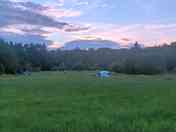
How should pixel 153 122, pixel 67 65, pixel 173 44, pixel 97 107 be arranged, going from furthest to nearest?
pixel 67 65 → pixel 173 44 → pixel 97 107 → pixel 153 122

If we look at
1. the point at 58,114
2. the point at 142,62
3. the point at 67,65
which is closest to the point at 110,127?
the point at 58,114

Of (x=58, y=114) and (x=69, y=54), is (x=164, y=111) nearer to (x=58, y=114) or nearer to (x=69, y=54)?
(x=58, y=114)

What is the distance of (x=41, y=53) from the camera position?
106750 mm

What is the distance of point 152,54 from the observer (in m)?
79.1

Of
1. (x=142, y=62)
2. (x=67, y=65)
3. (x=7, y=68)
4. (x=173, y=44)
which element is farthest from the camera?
(x=67, y=65)

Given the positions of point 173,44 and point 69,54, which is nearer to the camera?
point 173,44

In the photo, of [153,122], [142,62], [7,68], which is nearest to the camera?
[153,122]

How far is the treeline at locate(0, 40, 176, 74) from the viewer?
75.9m

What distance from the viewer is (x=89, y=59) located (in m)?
108

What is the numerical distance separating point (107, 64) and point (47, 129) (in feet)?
292

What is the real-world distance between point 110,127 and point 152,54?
71.6 meters

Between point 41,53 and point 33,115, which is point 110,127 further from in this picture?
point 41,53

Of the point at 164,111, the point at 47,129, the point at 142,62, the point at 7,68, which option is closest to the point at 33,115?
the point at 47,129

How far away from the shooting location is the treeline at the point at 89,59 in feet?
249
